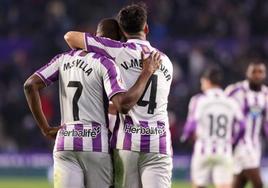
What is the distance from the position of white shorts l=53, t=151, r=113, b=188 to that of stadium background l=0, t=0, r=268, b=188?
11295 mm

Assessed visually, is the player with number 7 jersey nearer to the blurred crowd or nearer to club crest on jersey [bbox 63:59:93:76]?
club crest on jersey [bbox 63:59:93:76]

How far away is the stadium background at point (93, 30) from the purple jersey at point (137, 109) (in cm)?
1124

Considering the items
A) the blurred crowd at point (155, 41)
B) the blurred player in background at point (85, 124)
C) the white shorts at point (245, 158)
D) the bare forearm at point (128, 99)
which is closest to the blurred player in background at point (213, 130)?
the white shorts at point (245, 158)

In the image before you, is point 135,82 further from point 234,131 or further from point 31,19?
point 31,19

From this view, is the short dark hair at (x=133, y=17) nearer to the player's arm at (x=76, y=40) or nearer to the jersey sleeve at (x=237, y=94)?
the player's arm at (x=76, y=40)

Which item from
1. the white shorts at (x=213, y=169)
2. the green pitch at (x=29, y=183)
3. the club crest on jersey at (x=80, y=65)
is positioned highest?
the club crest on jersey at (x=80, y=65)

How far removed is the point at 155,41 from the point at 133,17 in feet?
48.7

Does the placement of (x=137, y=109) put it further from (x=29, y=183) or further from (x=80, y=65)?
(x=29, y=183)

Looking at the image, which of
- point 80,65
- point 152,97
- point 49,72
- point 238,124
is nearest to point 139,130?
point 152,97

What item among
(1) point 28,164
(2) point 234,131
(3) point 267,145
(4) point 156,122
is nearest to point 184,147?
(3) point 267,145

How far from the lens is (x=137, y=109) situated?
24.8ft

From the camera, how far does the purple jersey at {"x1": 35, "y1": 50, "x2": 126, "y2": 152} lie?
7531mm

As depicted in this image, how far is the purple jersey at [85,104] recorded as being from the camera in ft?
24.7

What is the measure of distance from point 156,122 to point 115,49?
0.65 m
